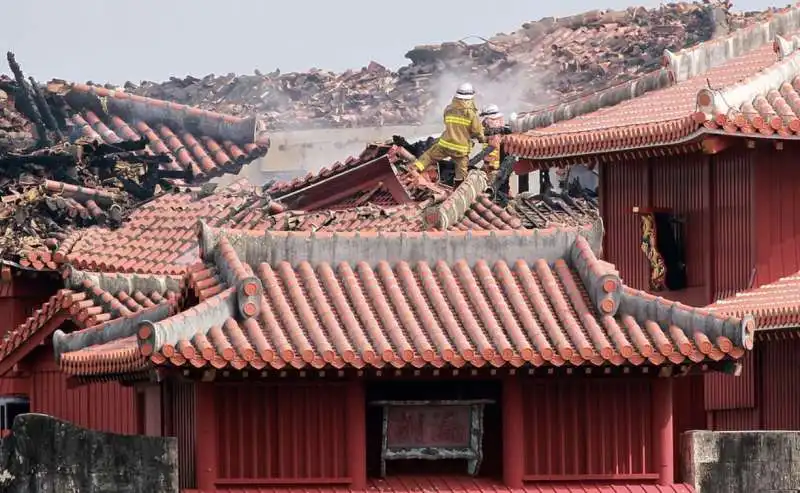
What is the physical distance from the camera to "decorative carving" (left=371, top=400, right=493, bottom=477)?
35406 millimetres

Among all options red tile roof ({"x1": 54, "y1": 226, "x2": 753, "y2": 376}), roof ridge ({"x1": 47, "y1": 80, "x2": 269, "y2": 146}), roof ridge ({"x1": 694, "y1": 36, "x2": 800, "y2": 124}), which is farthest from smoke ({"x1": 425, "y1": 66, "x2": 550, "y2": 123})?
red tile roof ({"x1": 54, "y1": 226, "x2": 753, "y2": 376})

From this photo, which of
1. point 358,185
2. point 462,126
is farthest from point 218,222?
point 462,126

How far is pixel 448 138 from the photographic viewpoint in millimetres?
52906

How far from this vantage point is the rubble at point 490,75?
76.9 metres

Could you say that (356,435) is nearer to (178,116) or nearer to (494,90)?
(178,116)

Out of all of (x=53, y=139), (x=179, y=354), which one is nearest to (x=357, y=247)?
(x=179, y=354)

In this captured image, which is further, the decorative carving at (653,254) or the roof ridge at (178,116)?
the roof ridge at (178,116)

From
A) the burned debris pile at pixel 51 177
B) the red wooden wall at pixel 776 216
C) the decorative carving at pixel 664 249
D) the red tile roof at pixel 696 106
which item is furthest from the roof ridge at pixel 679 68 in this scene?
the burned debris pile at pixel 51 177

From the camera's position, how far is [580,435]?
116 feet

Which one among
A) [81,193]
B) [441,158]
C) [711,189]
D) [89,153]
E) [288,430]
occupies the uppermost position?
[89,153]

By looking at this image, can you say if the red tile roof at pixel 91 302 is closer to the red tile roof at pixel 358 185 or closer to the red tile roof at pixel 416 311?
the red tile roof at pixel 416 311

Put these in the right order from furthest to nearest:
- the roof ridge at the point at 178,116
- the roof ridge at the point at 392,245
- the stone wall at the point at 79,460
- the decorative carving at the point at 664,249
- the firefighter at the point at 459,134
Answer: the roof ridge at the point at 178,116 < the firefighter at the point at 459,134 < the decorative carving at the point at 664,249 < the roof ridge at the point at 392,245 < the stone wall at the point at 79,460

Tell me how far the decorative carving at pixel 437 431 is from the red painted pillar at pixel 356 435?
0.58 m

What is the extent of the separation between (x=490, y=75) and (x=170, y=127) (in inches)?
785
